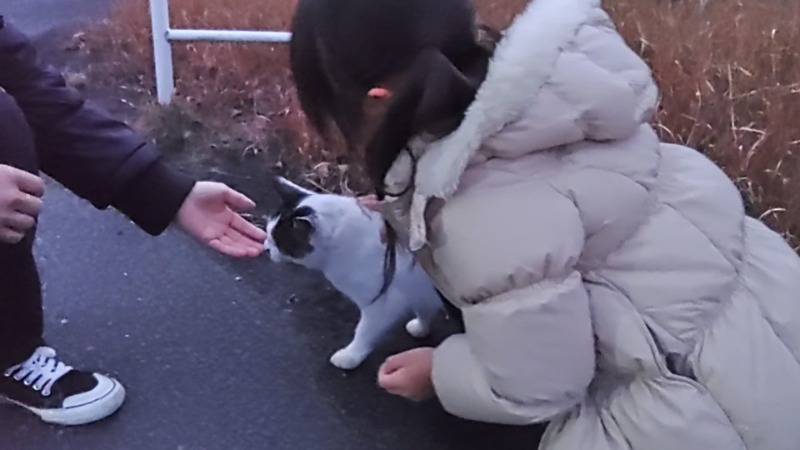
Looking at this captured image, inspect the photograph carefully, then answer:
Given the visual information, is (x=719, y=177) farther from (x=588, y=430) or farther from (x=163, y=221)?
(x=163, y=221)

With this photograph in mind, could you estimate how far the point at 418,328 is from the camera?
1.20 metres

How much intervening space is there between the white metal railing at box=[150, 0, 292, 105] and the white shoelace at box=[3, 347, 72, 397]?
0.71 meters

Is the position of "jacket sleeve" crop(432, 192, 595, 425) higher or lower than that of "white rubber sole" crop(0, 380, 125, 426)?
higher

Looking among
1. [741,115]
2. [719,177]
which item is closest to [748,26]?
[741,115]

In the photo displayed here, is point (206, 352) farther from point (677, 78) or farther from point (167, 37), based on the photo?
point (677, 78)

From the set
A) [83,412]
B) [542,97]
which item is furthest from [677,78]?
[83,412]

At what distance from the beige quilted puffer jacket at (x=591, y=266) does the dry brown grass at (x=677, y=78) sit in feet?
1.62

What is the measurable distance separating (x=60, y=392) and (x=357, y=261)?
0.37 meters

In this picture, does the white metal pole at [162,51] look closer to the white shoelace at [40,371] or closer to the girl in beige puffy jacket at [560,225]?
the white shoelace at [40,371]

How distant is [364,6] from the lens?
29.0 inches

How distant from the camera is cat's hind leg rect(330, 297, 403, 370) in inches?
44.9

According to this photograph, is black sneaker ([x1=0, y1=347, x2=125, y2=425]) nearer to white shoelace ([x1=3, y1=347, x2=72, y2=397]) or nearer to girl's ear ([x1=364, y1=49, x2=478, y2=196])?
white shoelace ([x1=3, y1=347, x2=72, y2=397])

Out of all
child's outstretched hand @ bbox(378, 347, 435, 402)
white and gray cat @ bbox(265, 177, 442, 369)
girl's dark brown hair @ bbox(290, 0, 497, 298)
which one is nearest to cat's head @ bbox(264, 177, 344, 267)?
white and gray cat @ bbox(265, 177, 442, 369)

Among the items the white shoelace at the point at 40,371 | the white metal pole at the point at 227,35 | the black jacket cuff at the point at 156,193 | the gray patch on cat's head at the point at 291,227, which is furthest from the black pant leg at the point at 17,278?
the white metal pole at the point at 227,35
